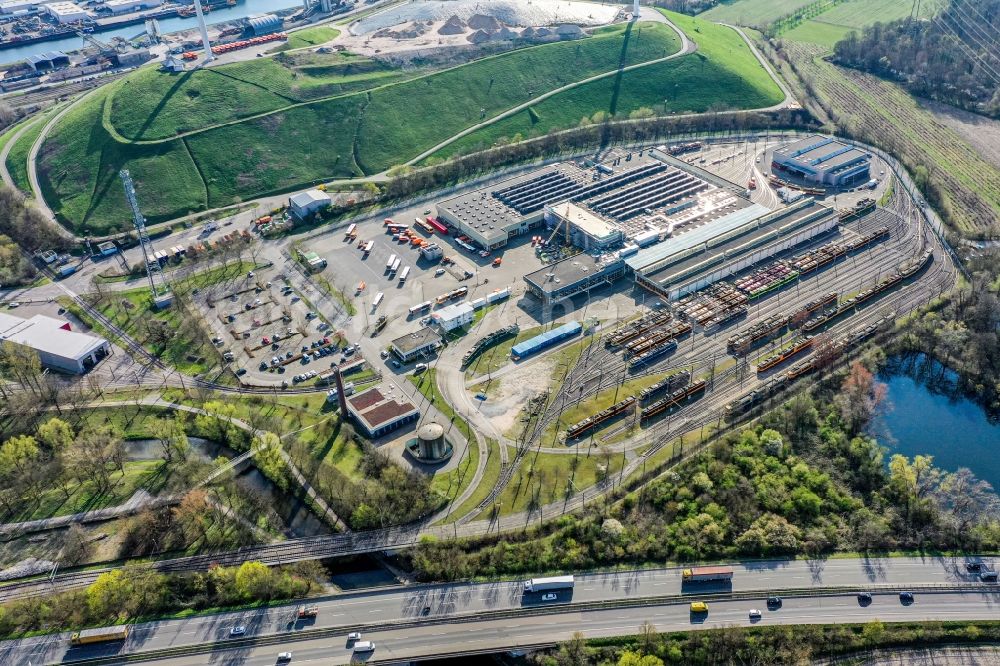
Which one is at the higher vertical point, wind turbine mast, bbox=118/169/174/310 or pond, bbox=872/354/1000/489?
wind turbine mast, bbox=118/169/174/310

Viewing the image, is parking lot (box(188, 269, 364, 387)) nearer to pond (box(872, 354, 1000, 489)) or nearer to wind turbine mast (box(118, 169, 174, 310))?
wind turbine mast (box(118, 169, 174, 310))

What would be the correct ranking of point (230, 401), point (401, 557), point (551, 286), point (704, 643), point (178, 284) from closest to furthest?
1. point (704, 643)
2. point (401, 557)
3. point (230, 401)
4. point (551, 286)
5. point (178, 284)

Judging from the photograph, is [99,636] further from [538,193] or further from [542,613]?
[538,193]

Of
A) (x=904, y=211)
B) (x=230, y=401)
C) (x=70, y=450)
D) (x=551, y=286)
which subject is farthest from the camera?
(x=904, y=211)

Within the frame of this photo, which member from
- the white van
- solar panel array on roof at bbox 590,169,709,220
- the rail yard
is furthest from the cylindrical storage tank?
solar panel array on roof at bbox 590,169,709,220

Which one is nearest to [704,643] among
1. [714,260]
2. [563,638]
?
[563,638]

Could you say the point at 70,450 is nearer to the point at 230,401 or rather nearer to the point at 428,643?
the point at 230,401
